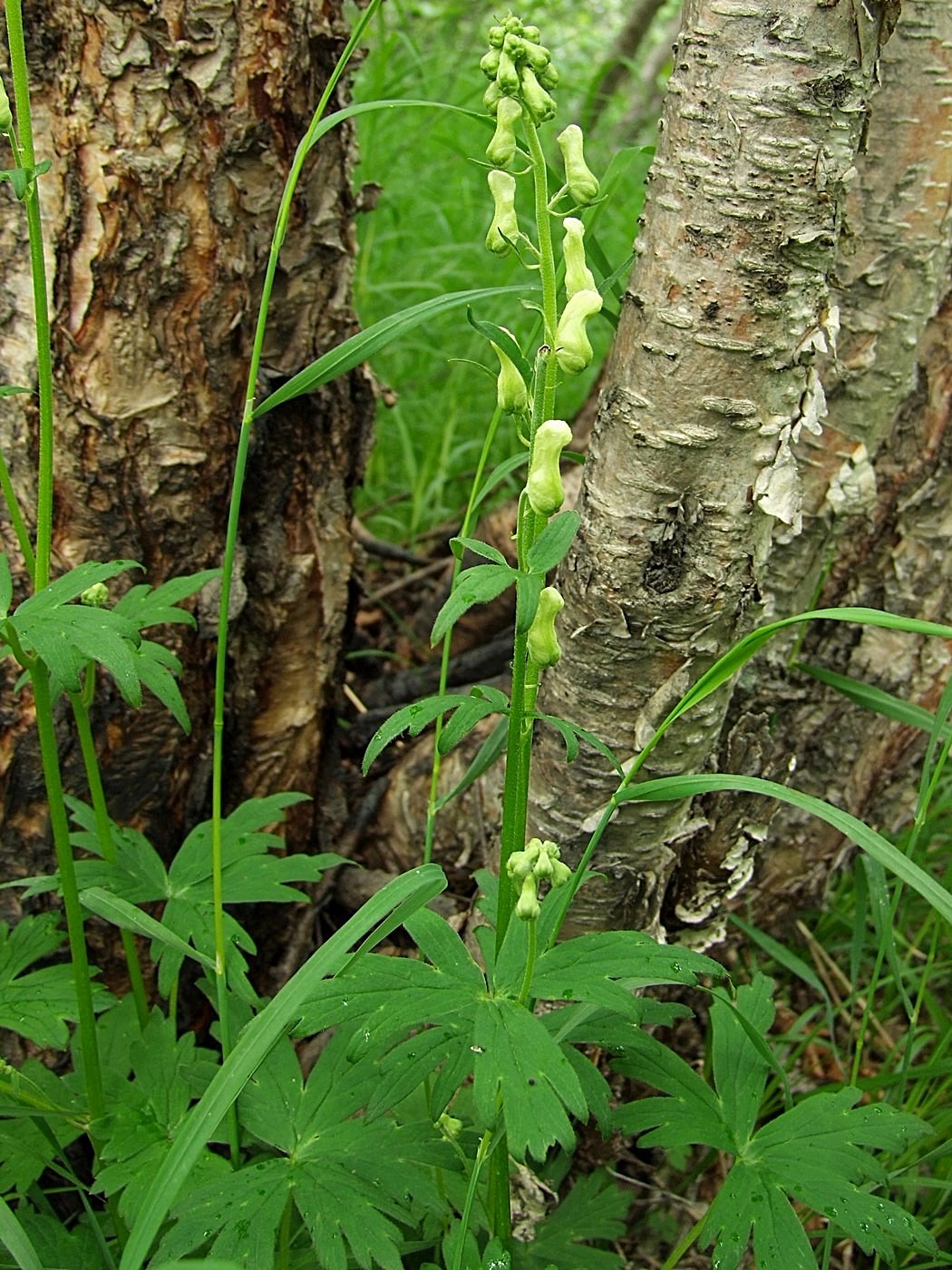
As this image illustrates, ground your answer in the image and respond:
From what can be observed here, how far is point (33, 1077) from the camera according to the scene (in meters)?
1.59

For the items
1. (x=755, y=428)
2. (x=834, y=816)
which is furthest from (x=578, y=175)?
(x=834, y=816)

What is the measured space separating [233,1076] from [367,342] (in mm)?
774

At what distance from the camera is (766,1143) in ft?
4.54

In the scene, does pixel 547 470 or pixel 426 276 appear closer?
pixel 547 470

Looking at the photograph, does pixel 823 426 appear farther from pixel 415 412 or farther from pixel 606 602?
pixel 415 412

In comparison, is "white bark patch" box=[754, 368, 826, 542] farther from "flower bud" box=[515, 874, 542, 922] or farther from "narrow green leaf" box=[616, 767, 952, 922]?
"flower bud" box=[515, 874, 542, 922]

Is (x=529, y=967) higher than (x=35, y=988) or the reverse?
higher

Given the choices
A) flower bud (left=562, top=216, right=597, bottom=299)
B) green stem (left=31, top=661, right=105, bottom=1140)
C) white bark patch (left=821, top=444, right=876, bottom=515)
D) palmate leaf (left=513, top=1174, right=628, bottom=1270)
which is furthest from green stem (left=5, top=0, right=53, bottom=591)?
white bark patch (left=821, top=444, right=876, bottom=515)

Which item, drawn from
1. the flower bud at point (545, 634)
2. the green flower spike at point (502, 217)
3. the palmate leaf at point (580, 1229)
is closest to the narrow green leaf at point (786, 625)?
the flower bud at point (545, 634)

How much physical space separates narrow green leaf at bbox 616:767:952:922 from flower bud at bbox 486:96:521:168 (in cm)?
67

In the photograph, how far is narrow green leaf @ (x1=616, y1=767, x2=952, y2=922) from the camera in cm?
106

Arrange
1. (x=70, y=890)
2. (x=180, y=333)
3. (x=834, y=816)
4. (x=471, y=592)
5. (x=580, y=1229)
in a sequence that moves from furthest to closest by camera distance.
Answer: (x=180, y=333) < (x=580, y=1229) < (x=70, y=890) < (x=834, y=816) < (x=471, y=592)

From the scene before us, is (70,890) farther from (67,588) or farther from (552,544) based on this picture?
(552,544)

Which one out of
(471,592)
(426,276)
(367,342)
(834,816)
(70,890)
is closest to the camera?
(471,592)
